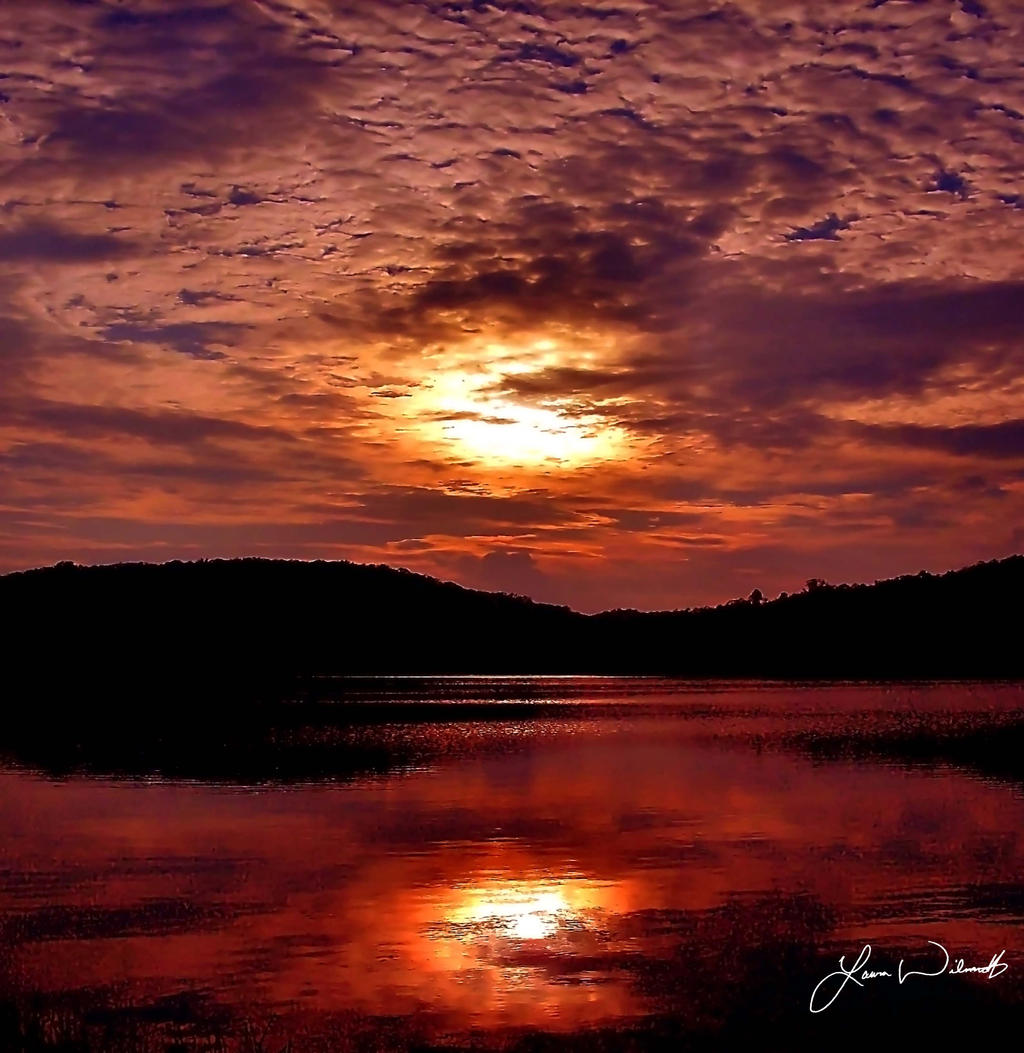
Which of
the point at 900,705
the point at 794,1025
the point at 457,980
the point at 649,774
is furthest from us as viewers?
the point at 900,705

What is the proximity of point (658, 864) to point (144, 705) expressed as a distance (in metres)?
87.7

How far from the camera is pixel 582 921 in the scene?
24672mm

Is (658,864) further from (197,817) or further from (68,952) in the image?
(197,817)

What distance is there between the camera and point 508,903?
86.9ft

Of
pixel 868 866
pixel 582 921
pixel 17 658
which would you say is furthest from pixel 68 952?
pixel 17 658

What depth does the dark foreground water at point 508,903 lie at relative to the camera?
1819 cm

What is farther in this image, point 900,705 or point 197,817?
point 900,705

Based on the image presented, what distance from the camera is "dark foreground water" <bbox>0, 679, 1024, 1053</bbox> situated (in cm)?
1819
